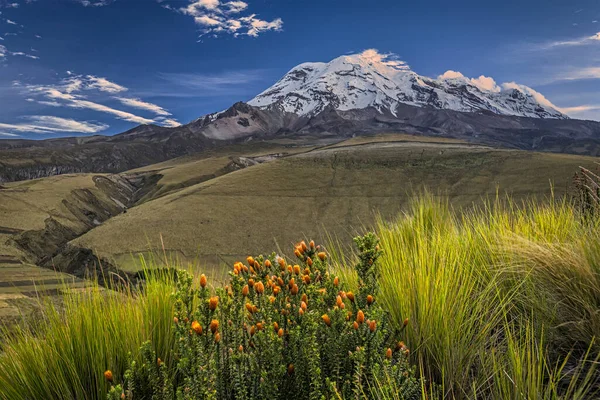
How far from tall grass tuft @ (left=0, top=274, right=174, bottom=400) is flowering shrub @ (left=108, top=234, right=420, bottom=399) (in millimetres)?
409

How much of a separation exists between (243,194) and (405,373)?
202 ft

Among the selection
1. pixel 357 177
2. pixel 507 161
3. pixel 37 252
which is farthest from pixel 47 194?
pixel 507 161

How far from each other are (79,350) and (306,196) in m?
59.6

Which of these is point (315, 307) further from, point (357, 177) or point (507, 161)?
point (507, 161)

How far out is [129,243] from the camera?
137 feet

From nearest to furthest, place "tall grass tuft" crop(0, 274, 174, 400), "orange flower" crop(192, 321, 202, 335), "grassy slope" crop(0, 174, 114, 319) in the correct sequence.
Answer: "orange flower" crop(192, 321, 202, 335), "tall grass tuft" crop(0, 274, 174, 400), "grassy slope" crop(0, 174, 114, 319)

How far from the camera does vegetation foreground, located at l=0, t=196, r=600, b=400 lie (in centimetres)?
201

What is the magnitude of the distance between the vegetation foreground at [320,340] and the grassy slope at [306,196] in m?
33.1

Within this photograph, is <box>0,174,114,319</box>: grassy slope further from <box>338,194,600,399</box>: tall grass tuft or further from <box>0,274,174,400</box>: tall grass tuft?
<box>338,194,600,399</box>: tall grass tuft

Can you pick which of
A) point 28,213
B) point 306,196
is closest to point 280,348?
point 306,196

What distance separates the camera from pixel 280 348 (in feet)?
6.68

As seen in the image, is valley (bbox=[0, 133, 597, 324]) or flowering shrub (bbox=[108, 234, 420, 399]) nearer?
flowering shrub (bbox=[108, 234, 420, 399])

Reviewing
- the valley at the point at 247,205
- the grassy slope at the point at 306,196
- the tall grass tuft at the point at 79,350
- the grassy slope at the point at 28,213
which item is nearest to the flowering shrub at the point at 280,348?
the tall grass tuft at the point at 79,350

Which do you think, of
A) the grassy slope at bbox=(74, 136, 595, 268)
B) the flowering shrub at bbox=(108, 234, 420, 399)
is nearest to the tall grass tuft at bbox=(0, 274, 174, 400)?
the flowering shrub at bbox=(108, 234, 420, 399)
